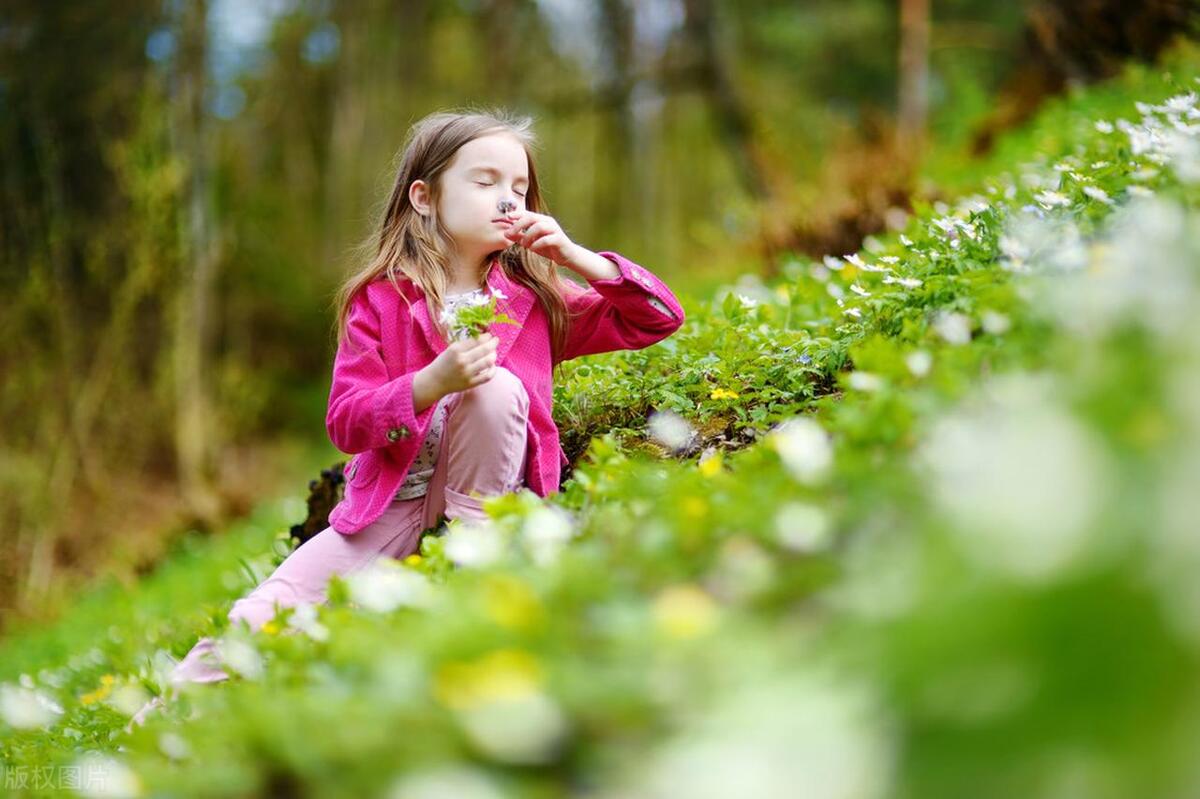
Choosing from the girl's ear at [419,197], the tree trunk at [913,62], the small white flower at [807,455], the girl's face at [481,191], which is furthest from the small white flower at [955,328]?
the tree trunk at [913,62]

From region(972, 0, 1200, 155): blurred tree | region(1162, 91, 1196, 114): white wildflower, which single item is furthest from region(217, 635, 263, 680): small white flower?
region(972, 0, 1200, 155): blurred tree

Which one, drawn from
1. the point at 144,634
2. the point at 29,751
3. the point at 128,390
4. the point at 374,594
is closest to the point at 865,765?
the point at 374,594

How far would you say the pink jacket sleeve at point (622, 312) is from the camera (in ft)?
9.20

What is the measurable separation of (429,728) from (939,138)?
9.41 meters

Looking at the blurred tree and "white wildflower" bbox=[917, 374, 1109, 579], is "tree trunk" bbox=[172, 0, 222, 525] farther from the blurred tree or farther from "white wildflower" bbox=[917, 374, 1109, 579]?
"white wildflower" bbox=[917, 374, 1109, 579]

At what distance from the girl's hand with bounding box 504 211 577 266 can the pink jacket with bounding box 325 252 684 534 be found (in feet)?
0.50

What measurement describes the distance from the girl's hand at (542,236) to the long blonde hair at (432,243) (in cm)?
14

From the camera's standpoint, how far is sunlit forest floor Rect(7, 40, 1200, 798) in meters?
1.02

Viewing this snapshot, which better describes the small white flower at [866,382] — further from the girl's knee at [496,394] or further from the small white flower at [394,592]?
the girl's knee at [496,394]

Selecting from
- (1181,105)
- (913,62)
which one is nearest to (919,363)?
(1181,105)

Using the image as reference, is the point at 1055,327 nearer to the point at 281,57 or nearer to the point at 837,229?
the point at 837,229

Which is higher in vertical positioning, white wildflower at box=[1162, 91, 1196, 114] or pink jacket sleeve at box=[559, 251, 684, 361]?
white wildflower at box=[1162, 91, 1196, 114]

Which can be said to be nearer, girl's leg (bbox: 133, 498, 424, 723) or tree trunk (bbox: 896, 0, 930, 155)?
girl's leg (bbox: 133, 498, 424, 723)

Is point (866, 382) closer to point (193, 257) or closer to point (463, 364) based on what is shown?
point (463, 364)
